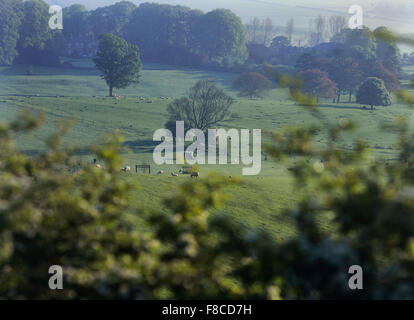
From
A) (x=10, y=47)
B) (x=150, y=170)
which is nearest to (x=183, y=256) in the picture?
(x=150, y=170)

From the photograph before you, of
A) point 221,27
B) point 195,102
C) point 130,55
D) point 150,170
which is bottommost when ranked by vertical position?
point 150,170

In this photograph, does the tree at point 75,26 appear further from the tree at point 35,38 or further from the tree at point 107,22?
the tree at point 35,38

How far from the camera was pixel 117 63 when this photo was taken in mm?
84812

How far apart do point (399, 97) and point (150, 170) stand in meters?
36.9

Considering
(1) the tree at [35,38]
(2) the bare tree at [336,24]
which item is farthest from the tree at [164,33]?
(2) the bare tree at [336,24]

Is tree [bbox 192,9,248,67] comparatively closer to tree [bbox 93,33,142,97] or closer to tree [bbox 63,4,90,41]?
tree [bbox 63,4,90,41]

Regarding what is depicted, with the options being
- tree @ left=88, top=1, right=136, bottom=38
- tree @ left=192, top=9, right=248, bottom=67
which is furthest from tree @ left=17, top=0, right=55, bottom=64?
tree @ left=192, top=9, right=248, bottom=67

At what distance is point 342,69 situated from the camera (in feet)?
313

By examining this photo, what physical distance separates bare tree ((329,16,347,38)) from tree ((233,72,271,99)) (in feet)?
278

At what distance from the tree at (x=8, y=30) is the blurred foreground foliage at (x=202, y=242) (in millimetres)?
108839

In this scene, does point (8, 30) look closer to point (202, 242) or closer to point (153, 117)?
point (153, 117)

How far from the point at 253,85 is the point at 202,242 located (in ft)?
290

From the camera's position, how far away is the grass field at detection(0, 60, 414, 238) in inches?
1131

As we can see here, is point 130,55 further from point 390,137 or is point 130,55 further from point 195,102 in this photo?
point 390,137
